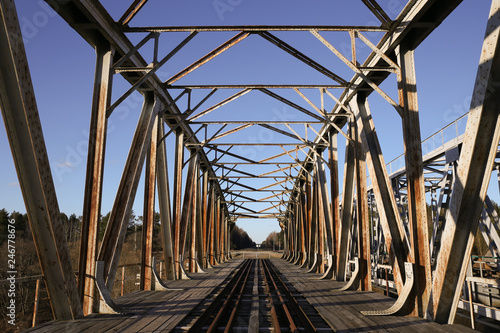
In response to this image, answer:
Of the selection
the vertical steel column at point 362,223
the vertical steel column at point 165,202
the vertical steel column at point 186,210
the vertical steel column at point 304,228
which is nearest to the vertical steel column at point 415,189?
the vertical steel column at point 362,223

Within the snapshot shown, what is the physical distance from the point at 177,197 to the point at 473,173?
35.8 ft

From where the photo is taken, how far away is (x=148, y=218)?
35.2 feet

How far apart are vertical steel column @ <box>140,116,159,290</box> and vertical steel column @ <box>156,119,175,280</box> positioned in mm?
562

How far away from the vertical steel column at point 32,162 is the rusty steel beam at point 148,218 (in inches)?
170

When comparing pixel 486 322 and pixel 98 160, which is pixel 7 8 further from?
pixel 486 322

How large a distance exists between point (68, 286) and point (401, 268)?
6421 mm

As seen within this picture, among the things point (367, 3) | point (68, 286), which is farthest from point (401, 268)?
point (68, 286)

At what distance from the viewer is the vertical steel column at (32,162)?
191 inches

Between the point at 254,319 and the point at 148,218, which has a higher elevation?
the point at 148,218

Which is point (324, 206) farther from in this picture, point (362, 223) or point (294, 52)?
point (294, 52)

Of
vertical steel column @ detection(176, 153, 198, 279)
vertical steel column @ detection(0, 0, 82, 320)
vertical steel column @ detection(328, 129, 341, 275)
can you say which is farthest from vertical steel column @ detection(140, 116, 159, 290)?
vertical steel column @ detection(328, 129, 341, 275)

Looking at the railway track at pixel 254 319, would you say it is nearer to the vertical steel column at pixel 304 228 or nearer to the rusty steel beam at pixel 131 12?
the rusty steel beam at pixel 131 12

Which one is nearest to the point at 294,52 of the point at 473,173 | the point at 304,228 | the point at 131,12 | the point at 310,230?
the point at 131,12

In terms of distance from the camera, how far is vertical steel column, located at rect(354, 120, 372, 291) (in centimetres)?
1016
